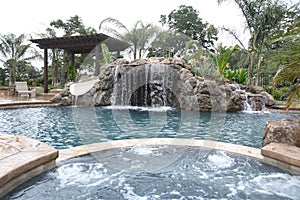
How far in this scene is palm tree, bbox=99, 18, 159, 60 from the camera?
58.1ft

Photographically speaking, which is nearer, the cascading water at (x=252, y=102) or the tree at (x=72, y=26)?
the cascading water at (x=252, y=102)

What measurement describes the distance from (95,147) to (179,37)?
2544 cm

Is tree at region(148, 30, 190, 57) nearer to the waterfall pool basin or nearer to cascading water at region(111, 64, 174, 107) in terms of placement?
cascading water at region(111, 64, 174, 107)

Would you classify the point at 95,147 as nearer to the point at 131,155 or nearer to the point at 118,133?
the point at 131,155

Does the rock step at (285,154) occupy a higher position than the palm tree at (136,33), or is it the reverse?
the palm tree at (136,33)

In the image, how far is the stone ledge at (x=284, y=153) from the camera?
3.11 m

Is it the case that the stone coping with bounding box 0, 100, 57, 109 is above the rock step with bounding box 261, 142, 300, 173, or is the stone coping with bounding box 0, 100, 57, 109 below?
above

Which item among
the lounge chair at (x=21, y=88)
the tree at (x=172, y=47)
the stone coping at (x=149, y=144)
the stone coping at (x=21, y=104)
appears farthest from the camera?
the tree at (x=172, y=47)

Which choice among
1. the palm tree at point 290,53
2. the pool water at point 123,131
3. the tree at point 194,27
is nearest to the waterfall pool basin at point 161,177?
the pool water at point 123,131

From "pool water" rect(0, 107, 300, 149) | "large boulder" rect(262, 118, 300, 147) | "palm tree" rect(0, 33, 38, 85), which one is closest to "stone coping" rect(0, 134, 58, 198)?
"pool water" rect(0, 107, 300, 149)

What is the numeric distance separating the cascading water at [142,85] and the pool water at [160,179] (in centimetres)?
875

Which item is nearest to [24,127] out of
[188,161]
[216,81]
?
[188,161]

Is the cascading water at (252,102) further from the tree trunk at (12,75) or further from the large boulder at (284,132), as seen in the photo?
the tree trunk at (12,75)

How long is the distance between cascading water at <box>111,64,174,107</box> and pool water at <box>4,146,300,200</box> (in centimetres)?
875
